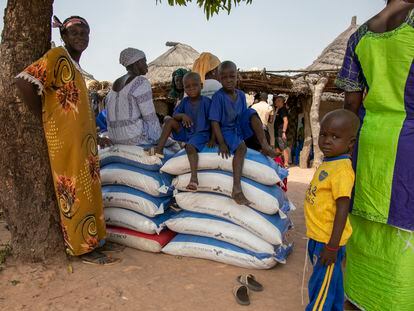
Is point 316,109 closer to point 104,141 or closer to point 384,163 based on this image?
point 104,141

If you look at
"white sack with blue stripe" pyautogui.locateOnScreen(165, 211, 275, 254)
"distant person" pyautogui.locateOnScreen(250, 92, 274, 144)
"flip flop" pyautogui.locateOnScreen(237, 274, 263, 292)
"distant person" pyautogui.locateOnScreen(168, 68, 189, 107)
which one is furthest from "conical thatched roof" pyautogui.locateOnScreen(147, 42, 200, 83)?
"flip flop" pyautogui.locateOnScreen(237, 274, 263, 292)

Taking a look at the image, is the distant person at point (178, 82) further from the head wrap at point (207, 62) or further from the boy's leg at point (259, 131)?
the boy's leg at point (259, 131)

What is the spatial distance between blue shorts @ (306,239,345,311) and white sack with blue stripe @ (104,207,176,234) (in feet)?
5.95

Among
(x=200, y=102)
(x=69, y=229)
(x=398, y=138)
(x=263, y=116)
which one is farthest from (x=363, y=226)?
(x=263, y=116)

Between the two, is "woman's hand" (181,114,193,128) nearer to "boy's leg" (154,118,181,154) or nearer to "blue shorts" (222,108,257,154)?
"boy's leg" (154,118,181,154)

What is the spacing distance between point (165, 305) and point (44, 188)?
1442 mm

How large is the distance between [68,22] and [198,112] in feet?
4.43

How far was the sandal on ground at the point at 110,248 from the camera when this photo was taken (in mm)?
3439

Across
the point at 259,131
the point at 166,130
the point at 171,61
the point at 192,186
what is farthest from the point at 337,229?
the point at 171,61

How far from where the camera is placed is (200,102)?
3371 millimetres

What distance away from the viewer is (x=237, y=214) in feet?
10.4

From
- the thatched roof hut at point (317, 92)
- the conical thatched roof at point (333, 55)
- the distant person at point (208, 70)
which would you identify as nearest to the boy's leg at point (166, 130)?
the distant person at point (208, 70)

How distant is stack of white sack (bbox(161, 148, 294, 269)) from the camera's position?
309 cm

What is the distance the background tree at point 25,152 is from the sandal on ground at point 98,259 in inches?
8.5
